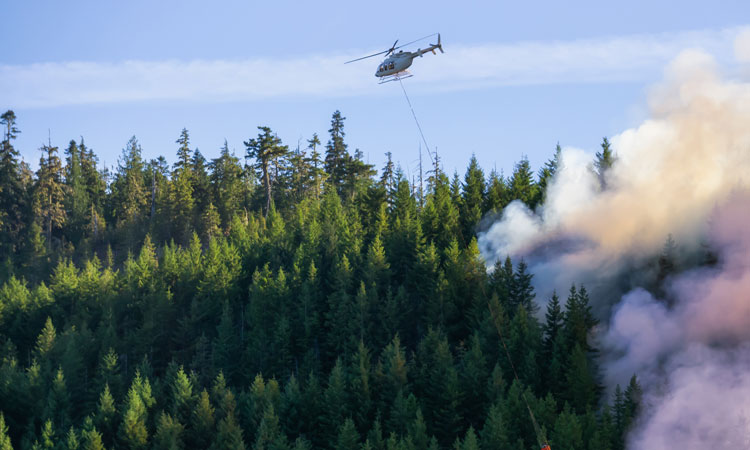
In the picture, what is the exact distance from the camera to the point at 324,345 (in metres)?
79.8

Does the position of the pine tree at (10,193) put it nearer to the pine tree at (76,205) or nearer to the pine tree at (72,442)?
the pine tree at (76,205)

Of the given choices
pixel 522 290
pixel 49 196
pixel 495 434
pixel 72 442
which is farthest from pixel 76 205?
pixel 495 434

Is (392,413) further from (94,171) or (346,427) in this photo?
(94,171)

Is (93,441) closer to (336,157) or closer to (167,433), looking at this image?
(167,433)

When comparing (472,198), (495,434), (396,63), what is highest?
(396,63)

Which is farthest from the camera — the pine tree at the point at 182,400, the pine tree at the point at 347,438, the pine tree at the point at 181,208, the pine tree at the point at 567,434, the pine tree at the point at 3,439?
the pine tree at the point at 181,208

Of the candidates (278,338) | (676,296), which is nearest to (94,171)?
(278,338)

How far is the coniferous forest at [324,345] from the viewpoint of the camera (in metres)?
65.8

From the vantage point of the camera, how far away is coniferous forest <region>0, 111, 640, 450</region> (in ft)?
216

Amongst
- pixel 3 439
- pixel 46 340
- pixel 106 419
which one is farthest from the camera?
pixel 46 340

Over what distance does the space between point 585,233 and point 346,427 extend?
112ft

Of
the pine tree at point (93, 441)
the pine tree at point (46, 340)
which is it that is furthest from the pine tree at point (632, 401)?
the pine tree at point (46, 340)

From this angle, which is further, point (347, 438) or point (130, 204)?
point (130, 204)

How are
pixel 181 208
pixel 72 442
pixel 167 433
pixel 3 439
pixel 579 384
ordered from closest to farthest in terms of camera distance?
pixel 579 384
pixel 167 433
pixel 72 442
pixel 3 439
pixel 181 208
